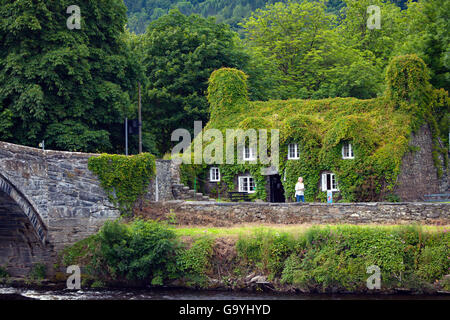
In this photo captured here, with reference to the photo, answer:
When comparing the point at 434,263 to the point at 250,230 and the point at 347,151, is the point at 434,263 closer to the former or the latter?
the point at 250,230

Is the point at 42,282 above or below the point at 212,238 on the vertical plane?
below

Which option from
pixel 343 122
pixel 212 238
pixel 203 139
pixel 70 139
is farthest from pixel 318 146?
pixel 70 139

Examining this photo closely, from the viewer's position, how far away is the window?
1447 inches

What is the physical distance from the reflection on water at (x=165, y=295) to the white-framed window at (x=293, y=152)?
39.9ft

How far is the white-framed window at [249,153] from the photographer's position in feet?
119

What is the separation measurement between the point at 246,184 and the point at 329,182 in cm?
484

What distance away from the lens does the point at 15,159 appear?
24125 millimetres

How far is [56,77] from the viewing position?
114 feet

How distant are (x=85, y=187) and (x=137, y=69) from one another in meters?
14.2
